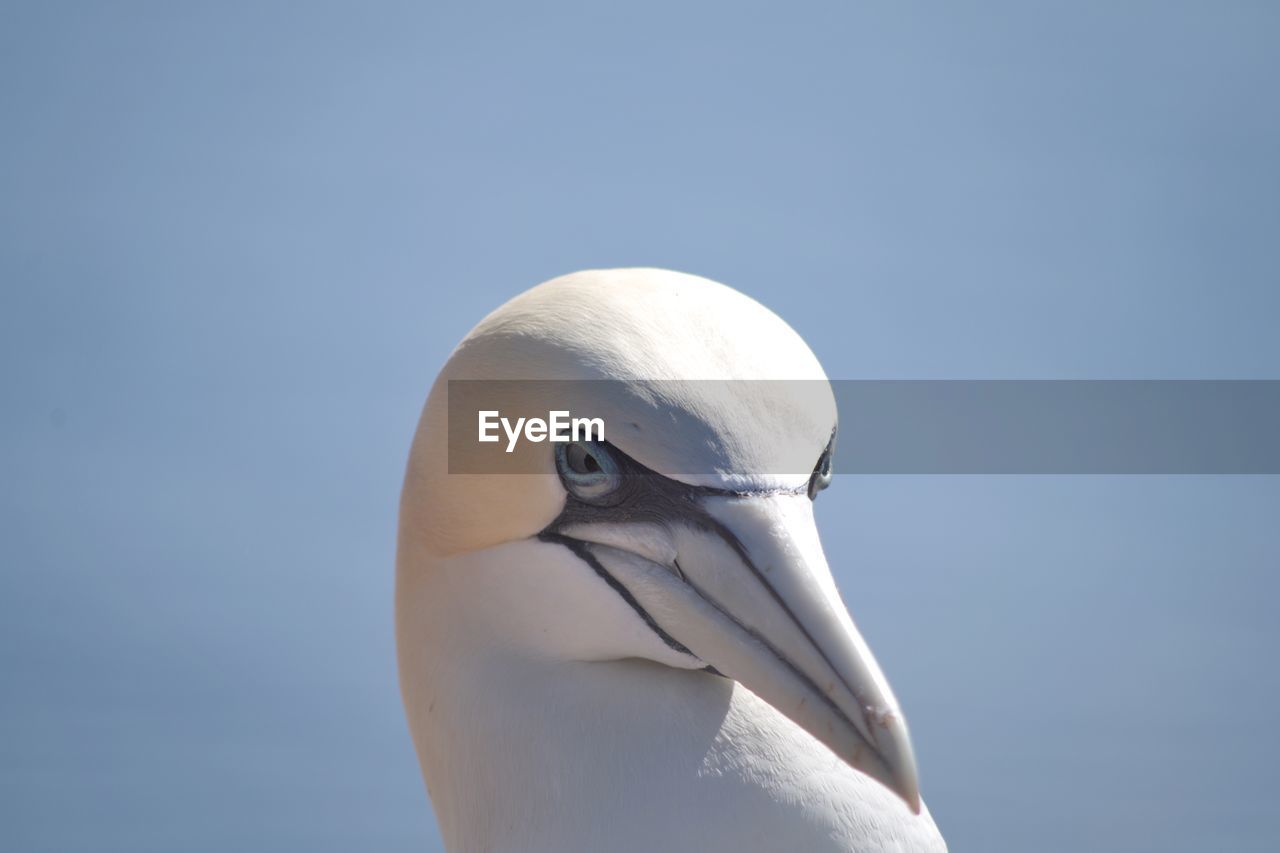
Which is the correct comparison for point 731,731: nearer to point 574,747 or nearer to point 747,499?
point 574,747

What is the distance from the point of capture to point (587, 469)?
238 cm

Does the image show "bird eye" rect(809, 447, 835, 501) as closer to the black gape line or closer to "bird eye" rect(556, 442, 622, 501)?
the black gape line

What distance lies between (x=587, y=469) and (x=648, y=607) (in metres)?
0.24

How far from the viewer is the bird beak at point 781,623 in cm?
215

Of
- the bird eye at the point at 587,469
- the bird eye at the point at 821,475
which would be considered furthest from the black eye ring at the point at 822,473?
the bird eye at the point at 587,469

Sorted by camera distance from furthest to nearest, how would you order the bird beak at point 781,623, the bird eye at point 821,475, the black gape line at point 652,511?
the bird eye at point 821,475, the black gape line at point 652,511, the bird beak at point 781,623

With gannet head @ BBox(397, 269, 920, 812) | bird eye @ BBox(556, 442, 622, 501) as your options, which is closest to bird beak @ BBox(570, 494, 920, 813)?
gannet head @ BBox(397, 269, 920, 812)

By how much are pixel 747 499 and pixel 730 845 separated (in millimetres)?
566

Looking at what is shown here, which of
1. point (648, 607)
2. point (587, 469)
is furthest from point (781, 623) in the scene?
point (587, 469)

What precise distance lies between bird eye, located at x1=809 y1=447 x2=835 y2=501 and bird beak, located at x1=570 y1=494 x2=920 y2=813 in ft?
0.27

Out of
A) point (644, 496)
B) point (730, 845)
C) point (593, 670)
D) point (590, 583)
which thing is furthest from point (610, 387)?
point (730, 845)

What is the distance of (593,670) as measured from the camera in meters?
2.51

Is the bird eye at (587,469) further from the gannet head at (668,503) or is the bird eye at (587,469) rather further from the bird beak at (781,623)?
the bird beak at (781,623)

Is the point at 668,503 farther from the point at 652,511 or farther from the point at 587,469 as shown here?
the point at 587,469
